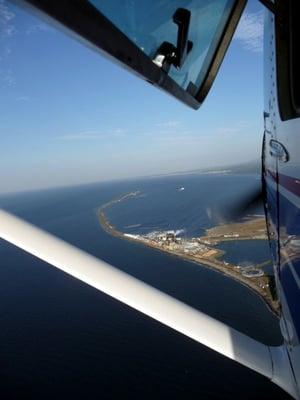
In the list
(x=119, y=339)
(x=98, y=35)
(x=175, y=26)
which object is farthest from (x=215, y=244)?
(x=98, y=35)

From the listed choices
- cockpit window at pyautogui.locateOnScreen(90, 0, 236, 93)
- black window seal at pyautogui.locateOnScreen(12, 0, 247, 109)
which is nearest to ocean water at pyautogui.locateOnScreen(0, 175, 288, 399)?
cockpit window at pyautogui.locateOnScreen(90, 0, 236, 93)

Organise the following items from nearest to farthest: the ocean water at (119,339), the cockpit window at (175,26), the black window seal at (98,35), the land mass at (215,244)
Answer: the black window seal at (98,35), the cockpit window at (175,26), the ocean water at (119,339), the land mass at (215,244)

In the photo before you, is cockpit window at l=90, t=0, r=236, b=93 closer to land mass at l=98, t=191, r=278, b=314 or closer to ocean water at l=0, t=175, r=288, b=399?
Answer: ocean water at l=0, t=175, r=288, b=399

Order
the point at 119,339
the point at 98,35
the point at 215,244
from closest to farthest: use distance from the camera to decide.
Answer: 1. the point at 98,35
2. the point at 119,339
3. the point at 215,244

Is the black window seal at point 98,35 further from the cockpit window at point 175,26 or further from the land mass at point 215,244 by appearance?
the land mass at point 215,244

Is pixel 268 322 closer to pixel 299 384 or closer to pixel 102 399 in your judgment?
pixel 102 399

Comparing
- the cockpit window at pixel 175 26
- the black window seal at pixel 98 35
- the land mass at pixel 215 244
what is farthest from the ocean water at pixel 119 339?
the black window seal at pixel 98 35

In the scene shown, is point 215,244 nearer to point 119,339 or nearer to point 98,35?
point 119,339
